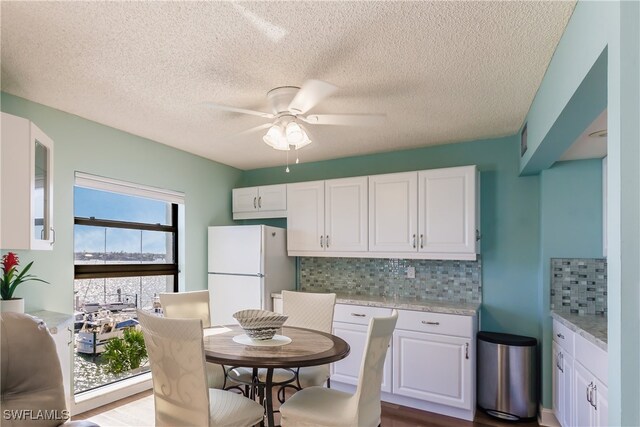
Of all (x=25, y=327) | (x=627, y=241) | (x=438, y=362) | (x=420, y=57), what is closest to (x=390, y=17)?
(x=420, y=57)

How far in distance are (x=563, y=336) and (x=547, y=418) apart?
0.79m

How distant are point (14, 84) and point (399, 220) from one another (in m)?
3.10

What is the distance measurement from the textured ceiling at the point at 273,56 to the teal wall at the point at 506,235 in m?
0.51

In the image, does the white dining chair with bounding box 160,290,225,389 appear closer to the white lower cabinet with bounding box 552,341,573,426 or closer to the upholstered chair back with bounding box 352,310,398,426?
the upholstered chair back with bounding box 352,310,398,426

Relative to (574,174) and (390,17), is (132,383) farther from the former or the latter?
(574,174)

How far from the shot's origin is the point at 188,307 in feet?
10.1

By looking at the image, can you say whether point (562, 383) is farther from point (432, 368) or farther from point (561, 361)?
point (432, 368)

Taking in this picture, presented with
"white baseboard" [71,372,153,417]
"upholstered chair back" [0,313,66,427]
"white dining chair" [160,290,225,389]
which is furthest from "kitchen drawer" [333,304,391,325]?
"upholstered chair back" [0,313,66,427]

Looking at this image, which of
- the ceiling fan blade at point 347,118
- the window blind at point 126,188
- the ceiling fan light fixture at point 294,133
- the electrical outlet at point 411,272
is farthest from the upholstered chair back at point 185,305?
the electrical outlet at point 411,272

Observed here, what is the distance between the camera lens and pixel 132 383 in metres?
3.38

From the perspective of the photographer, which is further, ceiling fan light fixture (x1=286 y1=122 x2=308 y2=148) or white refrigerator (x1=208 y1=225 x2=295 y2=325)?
white refrigerator (x1=208 y1=225 x2=295 y2=325)

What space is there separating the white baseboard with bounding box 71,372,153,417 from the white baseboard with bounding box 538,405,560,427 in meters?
3.45

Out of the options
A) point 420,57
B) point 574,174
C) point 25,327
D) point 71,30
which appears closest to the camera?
point 25,327

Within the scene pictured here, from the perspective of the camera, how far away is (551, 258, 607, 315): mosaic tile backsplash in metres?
2.92
